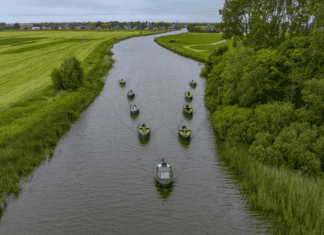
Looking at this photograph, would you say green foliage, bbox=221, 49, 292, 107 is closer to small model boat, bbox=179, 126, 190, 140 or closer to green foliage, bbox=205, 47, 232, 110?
green foliage, bbox=205, 47, 232, 110

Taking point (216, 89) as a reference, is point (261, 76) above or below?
above

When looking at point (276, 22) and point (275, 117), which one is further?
point (276, 22)

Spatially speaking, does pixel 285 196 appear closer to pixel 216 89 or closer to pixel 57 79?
pixel 216 89

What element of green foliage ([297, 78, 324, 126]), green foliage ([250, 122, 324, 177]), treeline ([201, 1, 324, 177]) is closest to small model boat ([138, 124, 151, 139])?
treeline ([201, 1, 324, 177])

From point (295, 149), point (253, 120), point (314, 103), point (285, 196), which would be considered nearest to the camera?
point (285, 196)

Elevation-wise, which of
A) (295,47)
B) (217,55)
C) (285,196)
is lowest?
(285,196)

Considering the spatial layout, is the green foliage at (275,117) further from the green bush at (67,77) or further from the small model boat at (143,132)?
the green bush at (67,77)

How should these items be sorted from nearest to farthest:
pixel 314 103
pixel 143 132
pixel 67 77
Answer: pixel 314 103 → pixel 143 132 → pixel 67 77

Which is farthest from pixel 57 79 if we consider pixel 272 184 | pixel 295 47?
pixel 272 184
